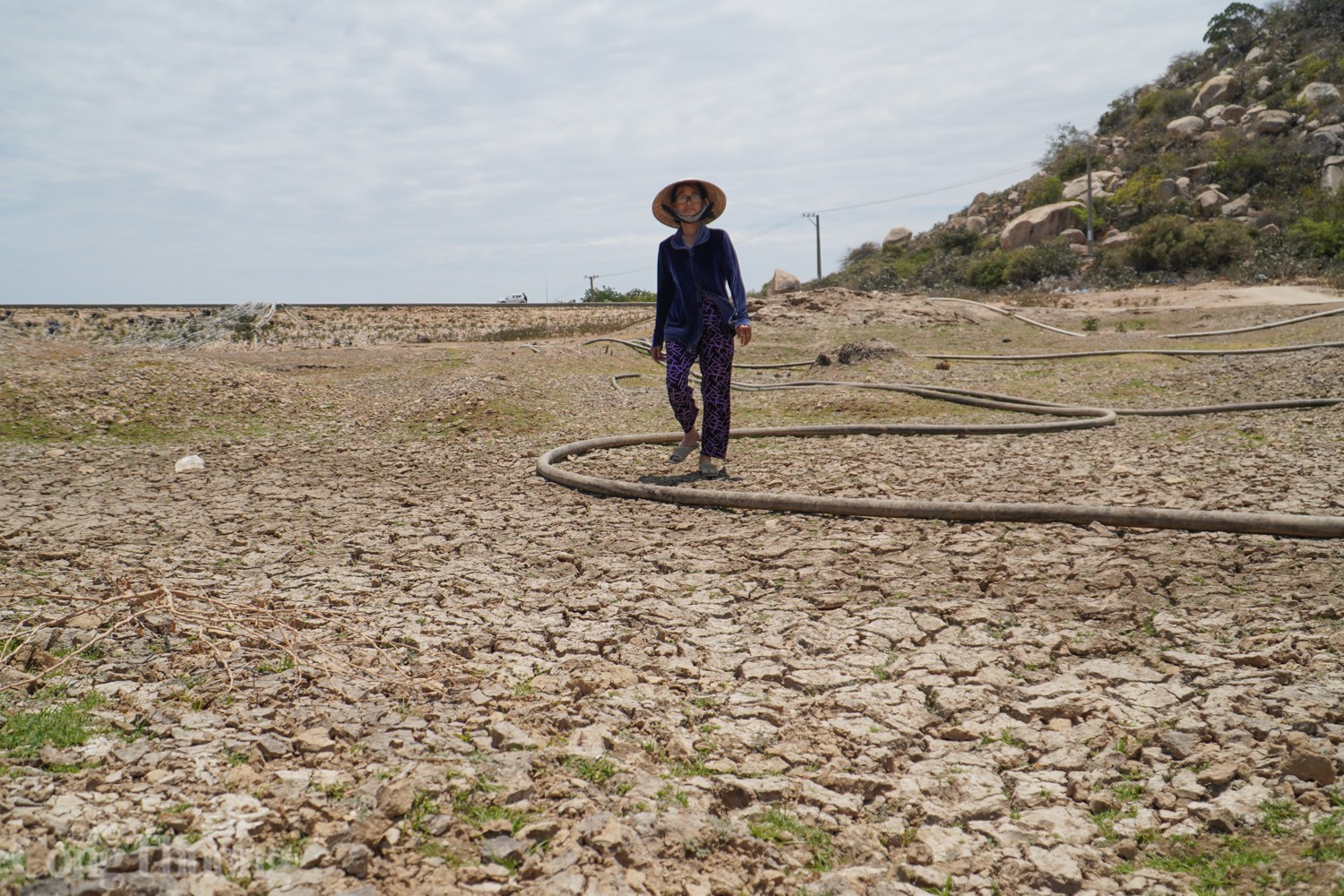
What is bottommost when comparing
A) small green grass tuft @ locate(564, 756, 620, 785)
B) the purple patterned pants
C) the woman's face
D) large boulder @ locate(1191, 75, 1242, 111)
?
small green grass tuft @ locate(564, 756, 620, 785)

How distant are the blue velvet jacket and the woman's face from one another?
0.15 meters

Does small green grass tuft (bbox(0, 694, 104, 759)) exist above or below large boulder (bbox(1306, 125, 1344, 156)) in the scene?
below

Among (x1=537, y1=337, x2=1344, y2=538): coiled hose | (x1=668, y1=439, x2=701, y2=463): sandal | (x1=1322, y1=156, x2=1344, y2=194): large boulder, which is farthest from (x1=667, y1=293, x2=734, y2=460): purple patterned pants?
(x1=1322, y1=156, x2=1344, y2=194): large boulder

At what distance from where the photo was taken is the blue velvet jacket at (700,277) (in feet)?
→ 19.5

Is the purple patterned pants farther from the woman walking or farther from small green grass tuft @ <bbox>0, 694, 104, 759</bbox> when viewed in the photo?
small green grass tuft @ <bbox>0, 694, 104, 759</bbox>

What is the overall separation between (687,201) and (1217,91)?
4604cm

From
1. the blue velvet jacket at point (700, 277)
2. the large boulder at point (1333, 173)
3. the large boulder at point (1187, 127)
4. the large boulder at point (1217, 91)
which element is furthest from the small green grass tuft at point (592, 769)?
the large boulder at point (1217, 91)

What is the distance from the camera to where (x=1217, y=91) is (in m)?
41.7

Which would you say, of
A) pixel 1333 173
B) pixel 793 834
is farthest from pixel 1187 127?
pixel 793 834

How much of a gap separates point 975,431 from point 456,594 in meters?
4.87

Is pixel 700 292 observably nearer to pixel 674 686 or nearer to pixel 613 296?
pixel 674 686

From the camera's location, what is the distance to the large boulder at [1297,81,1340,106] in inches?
1404

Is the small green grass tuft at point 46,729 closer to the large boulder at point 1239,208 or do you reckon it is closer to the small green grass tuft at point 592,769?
the small green grass tuft at point 592,769

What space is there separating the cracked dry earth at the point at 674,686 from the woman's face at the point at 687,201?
69.5 inches
